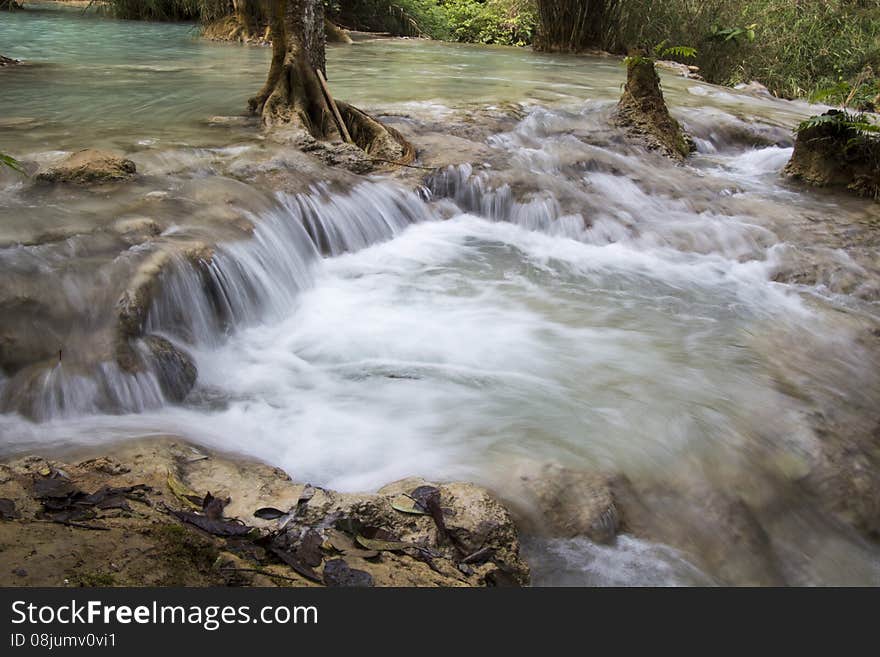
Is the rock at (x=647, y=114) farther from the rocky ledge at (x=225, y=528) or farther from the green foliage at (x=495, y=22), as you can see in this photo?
the green foliage at (x=495, y=22)

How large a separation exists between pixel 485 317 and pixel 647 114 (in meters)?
4.95

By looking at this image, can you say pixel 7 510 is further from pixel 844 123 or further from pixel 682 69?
pixel 682 69

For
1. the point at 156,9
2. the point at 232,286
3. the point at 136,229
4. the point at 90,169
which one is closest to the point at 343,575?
the point at 232,286

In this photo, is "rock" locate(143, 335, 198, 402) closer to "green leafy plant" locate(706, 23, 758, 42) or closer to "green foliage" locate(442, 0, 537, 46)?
"green leafy plant" locate(706, 23, 758, 42)

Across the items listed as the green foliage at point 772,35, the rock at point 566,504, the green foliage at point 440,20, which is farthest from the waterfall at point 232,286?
the green foliage at point 440,20

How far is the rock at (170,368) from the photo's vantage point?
352 centimetres

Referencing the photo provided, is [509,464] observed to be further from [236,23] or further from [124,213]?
[236,23]

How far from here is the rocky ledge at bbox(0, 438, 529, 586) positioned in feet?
6.21

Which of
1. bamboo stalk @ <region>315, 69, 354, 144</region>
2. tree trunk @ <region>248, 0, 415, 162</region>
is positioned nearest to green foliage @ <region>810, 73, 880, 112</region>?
tree trunk @ <region>248, 0, 415, 162</region>

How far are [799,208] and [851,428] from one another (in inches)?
156

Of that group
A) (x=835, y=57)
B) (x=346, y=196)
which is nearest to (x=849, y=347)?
(x=346, y=196)

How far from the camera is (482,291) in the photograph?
519cm

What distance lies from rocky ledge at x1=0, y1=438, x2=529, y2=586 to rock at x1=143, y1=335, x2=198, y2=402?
0.65 meters

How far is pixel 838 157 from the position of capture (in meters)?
7.52
